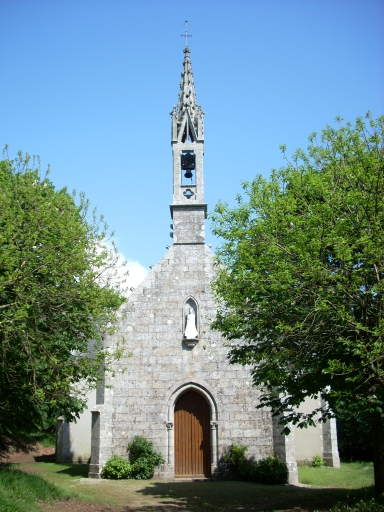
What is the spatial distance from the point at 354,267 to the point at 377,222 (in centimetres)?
98

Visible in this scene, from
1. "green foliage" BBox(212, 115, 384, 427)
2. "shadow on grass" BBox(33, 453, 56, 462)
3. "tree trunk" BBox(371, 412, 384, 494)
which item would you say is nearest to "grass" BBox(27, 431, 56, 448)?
"shadow on grass" BBox(33, 453, 56, 462)

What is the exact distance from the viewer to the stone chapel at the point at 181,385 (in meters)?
16.9

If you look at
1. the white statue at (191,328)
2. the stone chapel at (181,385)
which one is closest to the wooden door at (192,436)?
the stone chapel at (181,385)

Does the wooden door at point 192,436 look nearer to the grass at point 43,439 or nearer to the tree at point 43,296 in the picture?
the tree at point 43,296

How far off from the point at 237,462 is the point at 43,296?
942 cm

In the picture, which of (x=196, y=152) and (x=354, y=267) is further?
(x=196, y=152)

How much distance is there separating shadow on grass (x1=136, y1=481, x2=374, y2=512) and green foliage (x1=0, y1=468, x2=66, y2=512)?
2.61 metres

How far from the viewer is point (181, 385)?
57.0ft

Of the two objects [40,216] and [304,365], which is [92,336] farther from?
[304,365]

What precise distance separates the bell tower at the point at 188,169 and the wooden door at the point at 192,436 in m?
5.66

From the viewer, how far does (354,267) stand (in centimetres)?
971

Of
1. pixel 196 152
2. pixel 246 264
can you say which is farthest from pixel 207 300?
pixel 246 264

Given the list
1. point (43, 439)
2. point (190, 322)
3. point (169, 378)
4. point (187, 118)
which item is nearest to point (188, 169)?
point (187, 118)

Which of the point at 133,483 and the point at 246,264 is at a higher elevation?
the point at 246,264
